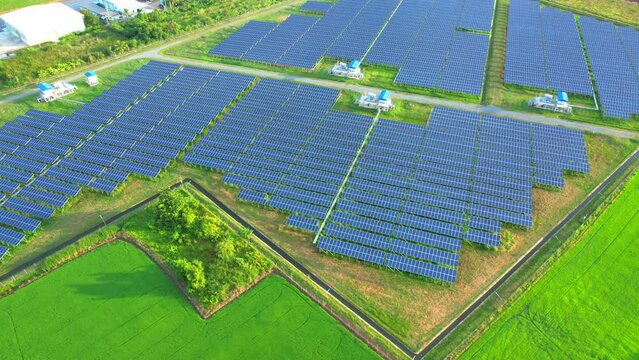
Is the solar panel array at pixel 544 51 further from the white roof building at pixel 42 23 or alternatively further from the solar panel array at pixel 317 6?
the white roof building at pixel 42 23

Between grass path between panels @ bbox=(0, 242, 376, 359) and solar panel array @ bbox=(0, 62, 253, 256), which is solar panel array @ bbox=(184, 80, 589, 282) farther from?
grass path between panels @ bbox=(0, 242, 376, 359)

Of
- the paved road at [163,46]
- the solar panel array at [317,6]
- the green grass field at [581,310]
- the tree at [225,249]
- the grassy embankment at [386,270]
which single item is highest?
the paved road at [163,46]

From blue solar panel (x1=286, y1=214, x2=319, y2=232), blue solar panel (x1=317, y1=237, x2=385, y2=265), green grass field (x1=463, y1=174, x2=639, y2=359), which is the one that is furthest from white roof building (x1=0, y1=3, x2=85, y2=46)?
green grass field (x1=463, y1=174, x2=639, y2=359)

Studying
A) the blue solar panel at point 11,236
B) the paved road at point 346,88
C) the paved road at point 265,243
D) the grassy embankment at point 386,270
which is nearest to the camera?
→ the paved road at point 265,243

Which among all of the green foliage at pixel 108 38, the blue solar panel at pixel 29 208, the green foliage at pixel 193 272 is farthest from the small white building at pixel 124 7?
the green foliage at pixel 193 272

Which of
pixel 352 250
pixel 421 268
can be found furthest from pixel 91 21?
pixel 421 268

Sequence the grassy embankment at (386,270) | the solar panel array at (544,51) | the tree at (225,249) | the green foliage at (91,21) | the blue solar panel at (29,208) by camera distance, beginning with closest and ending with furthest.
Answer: the grassy embankment at (386,270) → the tree at (225,249) → the blue solar panel at (29,208) → the solar panel array at (544,51) → the green foliage at (91,21)
